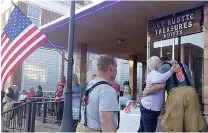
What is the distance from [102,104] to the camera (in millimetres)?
2580

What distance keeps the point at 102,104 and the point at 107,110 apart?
0.23 feet

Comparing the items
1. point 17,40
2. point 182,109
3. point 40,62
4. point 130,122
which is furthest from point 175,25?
point 40,62

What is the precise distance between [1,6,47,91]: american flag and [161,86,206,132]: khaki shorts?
14.0ft

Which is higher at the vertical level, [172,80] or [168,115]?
[172,80]

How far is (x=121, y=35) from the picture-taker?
10289mm

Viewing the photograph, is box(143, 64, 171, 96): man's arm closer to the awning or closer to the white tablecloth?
the white tablecloth

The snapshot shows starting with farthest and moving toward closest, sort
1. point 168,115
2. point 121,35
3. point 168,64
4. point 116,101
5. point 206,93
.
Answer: point 121,35
point 206,93
point 168,64
point 168,115
point 116,101

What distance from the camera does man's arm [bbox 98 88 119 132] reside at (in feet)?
8.36

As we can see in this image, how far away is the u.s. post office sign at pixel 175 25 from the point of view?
22.0 feet

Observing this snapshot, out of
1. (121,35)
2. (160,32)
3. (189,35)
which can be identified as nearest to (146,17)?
(160,32)

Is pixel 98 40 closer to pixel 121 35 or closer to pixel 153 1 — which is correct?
pixel 121 35

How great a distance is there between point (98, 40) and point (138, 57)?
224 inches

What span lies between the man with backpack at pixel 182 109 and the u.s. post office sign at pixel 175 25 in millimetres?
3203

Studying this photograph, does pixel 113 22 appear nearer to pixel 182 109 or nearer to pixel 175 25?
pixel 175 25
